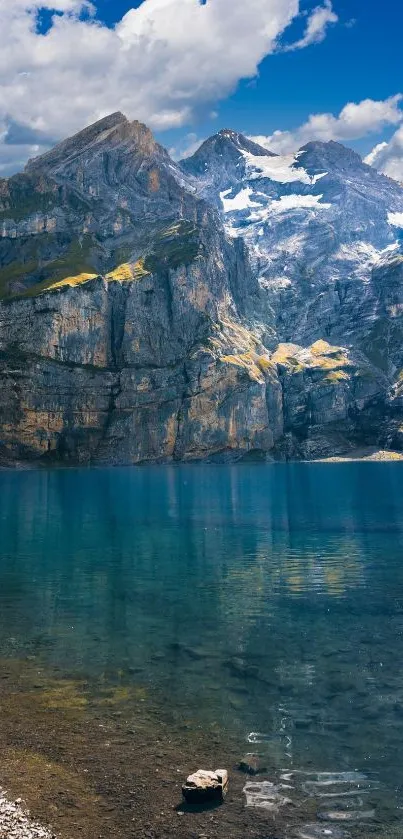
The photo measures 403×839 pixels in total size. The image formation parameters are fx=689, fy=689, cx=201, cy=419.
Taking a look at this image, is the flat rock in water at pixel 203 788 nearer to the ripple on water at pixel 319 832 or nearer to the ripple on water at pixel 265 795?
the ripple on water at pixel 265 795

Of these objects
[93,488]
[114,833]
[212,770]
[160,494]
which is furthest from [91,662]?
[93,488]

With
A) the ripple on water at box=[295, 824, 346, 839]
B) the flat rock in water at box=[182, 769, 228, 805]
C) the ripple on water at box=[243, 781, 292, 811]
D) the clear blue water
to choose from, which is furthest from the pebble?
the clear blue water

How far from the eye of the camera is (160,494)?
17575cm

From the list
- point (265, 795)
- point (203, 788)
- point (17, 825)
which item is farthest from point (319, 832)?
point (17, 825)

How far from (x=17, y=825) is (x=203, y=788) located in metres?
6.57

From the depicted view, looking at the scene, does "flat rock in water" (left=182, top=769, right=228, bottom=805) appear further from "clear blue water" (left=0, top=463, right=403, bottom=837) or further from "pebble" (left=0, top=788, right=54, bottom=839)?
"pebble" (left=0, top=788, right=54, bottom=839)

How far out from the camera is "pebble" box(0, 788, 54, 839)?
23.1 meters

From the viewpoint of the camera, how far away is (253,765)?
2811 cm

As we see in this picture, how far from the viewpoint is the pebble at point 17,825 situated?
2309cm

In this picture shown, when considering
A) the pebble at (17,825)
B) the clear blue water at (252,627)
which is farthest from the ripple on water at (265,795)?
the pebble at (17,825)

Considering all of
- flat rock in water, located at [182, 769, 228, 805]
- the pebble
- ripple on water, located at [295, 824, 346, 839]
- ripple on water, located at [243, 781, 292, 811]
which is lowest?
ripple on water, located at [295, 824, 346, 839]

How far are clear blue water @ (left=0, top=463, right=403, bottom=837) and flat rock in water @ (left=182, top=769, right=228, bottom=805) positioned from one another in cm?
342

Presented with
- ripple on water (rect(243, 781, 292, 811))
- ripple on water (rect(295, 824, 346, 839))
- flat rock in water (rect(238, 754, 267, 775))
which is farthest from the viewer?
flat rock in water (rect(238, 754, 267, 775))

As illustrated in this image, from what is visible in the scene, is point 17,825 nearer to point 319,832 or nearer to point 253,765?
point 253,765
